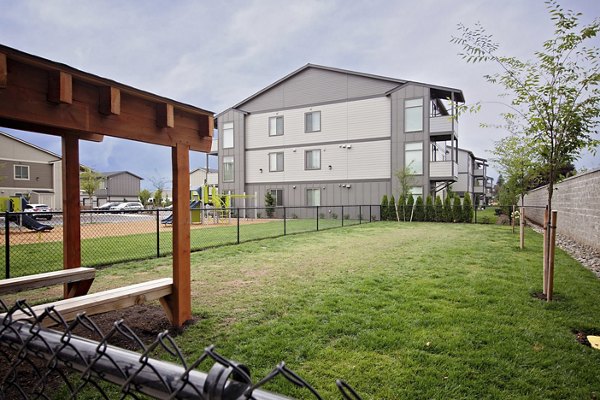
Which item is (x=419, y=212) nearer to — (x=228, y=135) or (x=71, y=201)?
(x=228, y=135)

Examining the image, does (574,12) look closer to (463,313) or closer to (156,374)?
(463,313)

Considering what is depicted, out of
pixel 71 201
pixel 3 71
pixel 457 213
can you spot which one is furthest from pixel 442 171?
pixel 3 71

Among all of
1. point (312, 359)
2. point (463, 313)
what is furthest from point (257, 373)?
point (463, 313)

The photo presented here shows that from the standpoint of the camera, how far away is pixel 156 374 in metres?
0.78

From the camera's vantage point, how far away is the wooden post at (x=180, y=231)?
3.69 meters

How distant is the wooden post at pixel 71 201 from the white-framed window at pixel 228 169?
23.7 m

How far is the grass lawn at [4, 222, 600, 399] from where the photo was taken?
2680 mm

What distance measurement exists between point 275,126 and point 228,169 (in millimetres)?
5405

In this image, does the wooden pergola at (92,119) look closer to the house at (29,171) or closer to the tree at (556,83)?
the tree at (556,83)

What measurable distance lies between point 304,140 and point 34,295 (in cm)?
2120

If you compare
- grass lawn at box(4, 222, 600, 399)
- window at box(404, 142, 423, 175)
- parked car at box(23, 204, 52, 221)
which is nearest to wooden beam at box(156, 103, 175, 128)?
grass lawn at box(4, 222, 600, 399)

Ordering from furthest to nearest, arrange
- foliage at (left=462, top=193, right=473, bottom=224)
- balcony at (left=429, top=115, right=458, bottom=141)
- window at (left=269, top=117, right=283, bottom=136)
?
window at (left=269, top=117, right=283, bottom=136), balcony at (left=429, top=115, right=458, bottom=141), foliage at (left=462, top=193, right=473, bottom=224)

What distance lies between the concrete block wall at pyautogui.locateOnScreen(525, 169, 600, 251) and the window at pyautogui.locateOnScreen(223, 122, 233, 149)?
21.6 metres

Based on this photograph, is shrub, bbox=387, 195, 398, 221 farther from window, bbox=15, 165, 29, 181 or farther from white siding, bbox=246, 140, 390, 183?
window, bbox=15, 165, 29, 181
